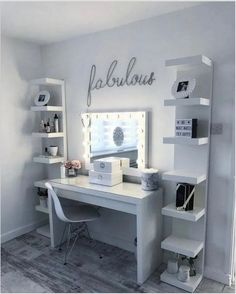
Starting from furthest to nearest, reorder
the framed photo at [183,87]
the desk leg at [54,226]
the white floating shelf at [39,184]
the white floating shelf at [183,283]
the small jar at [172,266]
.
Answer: the white floating shelf at [39,184], the desk leg at [54,226], the small jar at [172,266], the white floating shelf at [183,283], the framed photo at [183,87]

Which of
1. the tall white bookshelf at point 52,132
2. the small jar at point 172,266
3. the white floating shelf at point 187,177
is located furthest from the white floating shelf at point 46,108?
the small jar at point 172,266

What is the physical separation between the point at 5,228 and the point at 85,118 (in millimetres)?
1573

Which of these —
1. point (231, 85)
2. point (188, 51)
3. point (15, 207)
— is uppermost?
point (188, 51)

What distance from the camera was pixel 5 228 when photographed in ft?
9.69

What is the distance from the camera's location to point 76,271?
7.80 ft

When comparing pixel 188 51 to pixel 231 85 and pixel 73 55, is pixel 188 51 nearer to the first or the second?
pixel 231 85

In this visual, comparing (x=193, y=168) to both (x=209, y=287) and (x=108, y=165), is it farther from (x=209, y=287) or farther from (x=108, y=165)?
(x=209, y=287)

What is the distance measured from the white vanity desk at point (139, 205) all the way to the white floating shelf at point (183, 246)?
16 centimetres

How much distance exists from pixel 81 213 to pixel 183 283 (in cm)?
113

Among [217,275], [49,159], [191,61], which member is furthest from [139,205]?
[49,159]

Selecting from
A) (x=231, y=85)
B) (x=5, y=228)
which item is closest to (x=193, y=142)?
(x=231, y=85)

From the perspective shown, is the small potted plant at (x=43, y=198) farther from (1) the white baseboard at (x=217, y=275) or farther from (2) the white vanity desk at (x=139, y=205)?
(1) the white baseboard at (x=217, y=275)

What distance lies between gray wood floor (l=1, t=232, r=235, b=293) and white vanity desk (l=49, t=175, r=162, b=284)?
0.16m

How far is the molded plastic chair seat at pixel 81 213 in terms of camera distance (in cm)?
250
